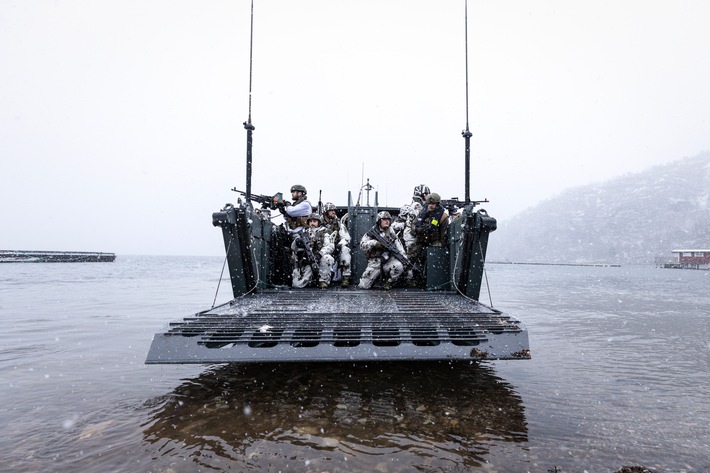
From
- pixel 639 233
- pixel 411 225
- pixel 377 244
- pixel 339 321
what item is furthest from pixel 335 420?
pixel 639 233

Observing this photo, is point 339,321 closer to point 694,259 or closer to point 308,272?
point 308,272

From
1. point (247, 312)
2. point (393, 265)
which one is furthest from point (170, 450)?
point (393, 265)

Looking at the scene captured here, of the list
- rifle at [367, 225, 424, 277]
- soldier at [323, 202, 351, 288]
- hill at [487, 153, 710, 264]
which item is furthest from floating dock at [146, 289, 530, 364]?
hill at [487, 153, 710, 264]

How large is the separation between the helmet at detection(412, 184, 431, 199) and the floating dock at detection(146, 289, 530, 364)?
4.02 m

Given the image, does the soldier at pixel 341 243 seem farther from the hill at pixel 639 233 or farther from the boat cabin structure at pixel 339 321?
the hill at pixel 639 233

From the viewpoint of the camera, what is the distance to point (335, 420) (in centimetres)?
312

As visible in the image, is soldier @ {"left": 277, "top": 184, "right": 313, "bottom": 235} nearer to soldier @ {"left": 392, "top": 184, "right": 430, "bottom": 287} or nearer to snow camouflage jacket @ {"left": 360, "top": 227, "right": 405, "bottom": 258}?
snow camouflage jacket @ {"left": 360, "top": 227, "right": 405, "bottom": 258}

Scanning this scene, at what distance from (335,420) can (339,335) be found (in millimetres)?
809

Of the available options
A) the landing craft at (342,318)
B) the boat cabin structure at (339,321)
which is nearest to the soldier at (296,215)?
the landing craft at (342,318)

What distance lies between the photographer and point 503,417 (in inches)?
128

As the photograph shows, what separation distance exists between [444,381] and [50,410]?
139 inches

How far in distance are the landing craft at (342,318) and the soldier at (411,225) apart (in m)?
0.62

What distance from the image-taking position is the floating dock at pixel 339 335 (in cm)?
343

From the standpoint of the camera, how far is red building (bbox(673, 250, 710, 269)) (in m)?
67.5
